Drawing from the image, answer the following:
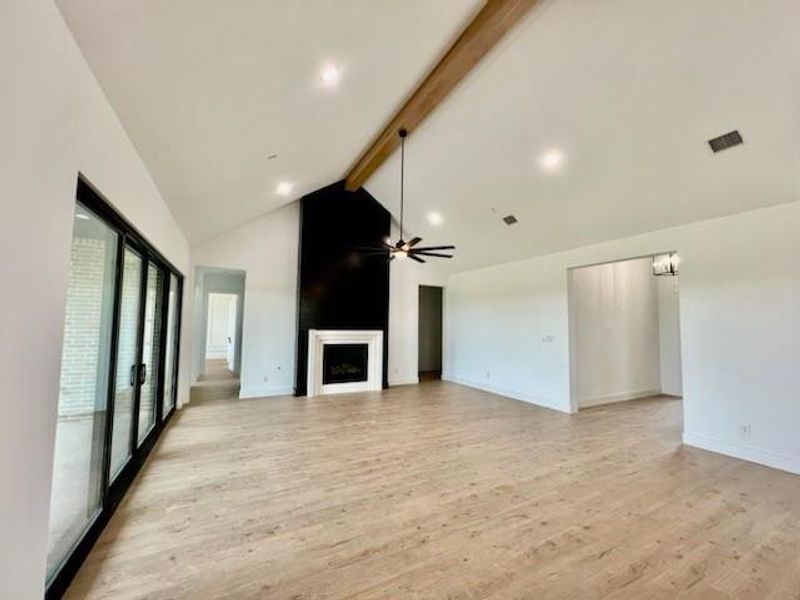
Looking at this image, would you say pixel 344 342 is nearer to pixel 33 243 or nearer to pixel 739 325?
Answer: pixel 33 243

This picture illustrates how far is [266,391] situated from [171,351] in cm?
189

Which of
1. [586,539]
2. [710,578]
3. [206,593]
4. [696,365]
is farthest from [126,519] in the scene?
[696,365]

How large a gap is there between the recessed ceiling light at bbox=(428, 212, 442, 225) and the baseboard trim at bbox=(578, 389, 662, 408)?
4.35m

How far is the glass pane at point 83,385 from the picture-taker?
2.02 m

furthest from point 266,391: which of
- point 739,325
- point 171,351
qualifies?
point 739,325

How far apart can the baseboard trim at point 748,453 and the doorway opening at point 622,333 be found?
1793 millimetres

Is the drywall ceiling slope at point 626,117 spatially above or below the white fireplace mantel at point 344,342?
above

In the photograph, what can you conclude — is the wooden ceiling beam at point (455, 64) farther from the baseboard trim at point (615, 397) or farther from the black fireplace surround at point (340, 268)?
the baseboard trim at point (615, 397)

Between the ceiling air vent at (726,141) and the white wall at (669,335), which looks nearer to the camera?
the ceiling air vent at (726,141)

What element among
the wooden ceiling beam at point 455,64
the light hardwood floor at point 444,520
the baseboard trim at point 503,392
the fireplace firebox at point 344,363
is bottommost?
the light hardwood floor at point 444,520

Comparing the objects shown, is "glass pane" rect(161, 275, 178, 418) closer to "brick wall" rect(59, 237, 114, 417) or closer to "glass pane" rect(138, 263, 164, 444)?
"glass pane" rect(138, 263, 164, 444)

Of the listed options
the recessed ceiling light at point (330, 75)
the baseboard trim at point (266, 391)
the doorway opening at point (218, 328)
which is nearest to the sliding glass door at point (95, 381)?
the recessed ceiling light at point (330, 75)

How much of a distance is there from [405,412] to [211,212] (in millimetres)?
4294

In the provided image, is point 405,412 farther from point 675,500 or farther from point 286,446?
point 675,500
